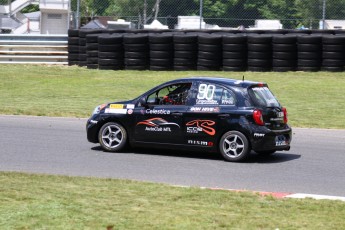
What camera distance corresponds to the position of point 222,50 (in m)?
26.2

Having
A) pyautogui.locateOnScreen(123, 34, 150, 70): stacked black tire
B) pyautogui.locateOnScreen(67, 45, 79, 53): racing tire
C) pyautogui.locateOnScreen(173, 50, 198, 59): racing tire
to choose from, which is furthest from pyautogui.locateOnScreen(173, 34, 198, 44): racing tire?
pyautogui.locateOnScreen(67, 45, 79, 53): racing tire

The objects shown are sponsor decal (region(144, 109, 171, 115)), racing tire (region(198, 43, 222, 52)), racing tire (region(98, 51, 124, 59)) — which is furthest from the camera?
racing tire (region(98, 51, 124, 59))

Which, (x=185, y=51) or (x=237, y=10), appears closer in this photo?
(x=185, y=51)

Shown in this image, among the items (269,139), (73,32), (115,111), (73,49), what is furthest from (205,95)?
(73,49)

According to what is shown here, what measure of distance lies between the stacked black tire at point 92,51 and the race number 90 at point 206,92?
14.6m

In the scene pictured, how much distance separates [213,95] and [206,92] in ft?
0.41

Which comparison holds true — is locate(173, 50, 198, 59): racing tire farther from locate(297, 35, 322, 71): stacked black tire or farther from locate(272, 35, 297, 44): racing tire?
locate(297, 35, 322, 71): stacked black tire

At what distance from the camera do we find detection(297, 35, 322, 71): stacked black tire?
25.0 metres

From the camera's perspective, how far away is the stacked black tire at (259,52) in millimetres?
25344

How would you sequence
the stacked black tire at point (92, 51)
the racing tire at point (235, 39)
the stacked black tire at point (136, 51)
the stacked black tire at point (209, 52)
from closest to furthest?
the racing tire at point (235, 39), the stacked black tire at point (209, 52), the stacked black tire at point (136, 51), the stacked black tire at point (92, 51)

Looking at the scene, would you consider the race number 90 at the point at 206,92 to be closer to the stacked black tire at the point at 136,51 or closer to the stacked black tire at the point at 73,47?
the stacked black tire at the point at 136,51

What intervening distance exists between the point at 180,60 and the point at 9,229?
1957 centimetres

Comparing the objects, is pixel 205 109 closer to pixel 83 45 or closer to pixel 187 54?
pixel 187 54

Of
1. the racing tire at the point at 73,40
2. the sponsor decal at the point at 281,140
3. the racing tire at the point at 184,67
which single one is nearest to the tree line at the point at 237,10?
the racing tire at the point at 73,40
